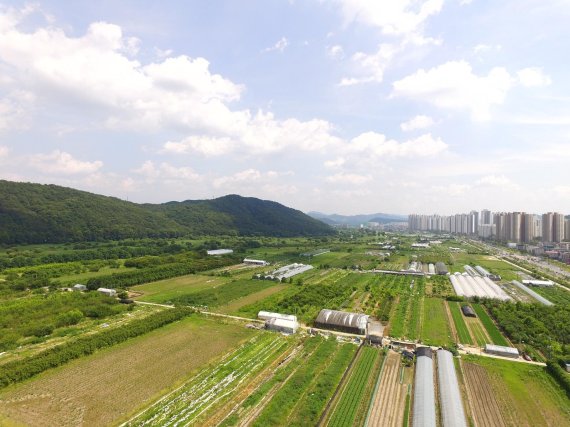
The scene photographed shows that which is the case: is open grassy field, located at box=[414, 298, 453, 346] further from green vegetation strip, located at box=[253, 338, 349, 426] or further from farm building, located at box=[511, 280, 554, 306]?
farm building, located at box=[511, 280, 554, 306]

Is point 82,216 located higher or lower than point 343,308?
higher

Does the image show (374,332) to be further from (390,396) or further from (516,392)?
(516,392)

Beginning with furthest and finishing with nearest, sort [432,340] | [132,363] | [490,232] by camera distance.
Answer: [490,232] → [432,340] → [132,363]

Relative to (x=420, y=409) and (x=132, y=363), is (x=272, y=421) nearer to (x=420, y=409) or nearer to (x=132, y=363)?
(x=420, y=409)

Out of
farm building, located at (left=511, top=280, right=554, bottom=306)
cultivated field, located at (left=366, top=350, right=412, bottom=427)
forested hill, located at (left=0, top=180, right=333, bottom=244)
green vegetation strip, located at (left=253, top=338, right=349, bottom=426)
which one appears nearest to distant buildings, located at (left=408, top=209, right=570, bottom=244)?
farm building, located at (left=511, top=280, right=554, bottom=306)

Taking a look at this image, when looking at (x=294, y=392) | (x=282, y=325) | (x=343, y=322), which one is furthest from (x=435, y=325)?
(x=294, y=392)

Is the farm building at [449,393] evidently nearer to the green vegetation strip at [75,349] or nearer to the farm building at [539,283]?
the green vegetation strip at [75,349]

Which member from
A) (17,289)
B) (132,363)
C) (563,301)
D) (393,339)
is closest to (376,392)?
(393,339)
